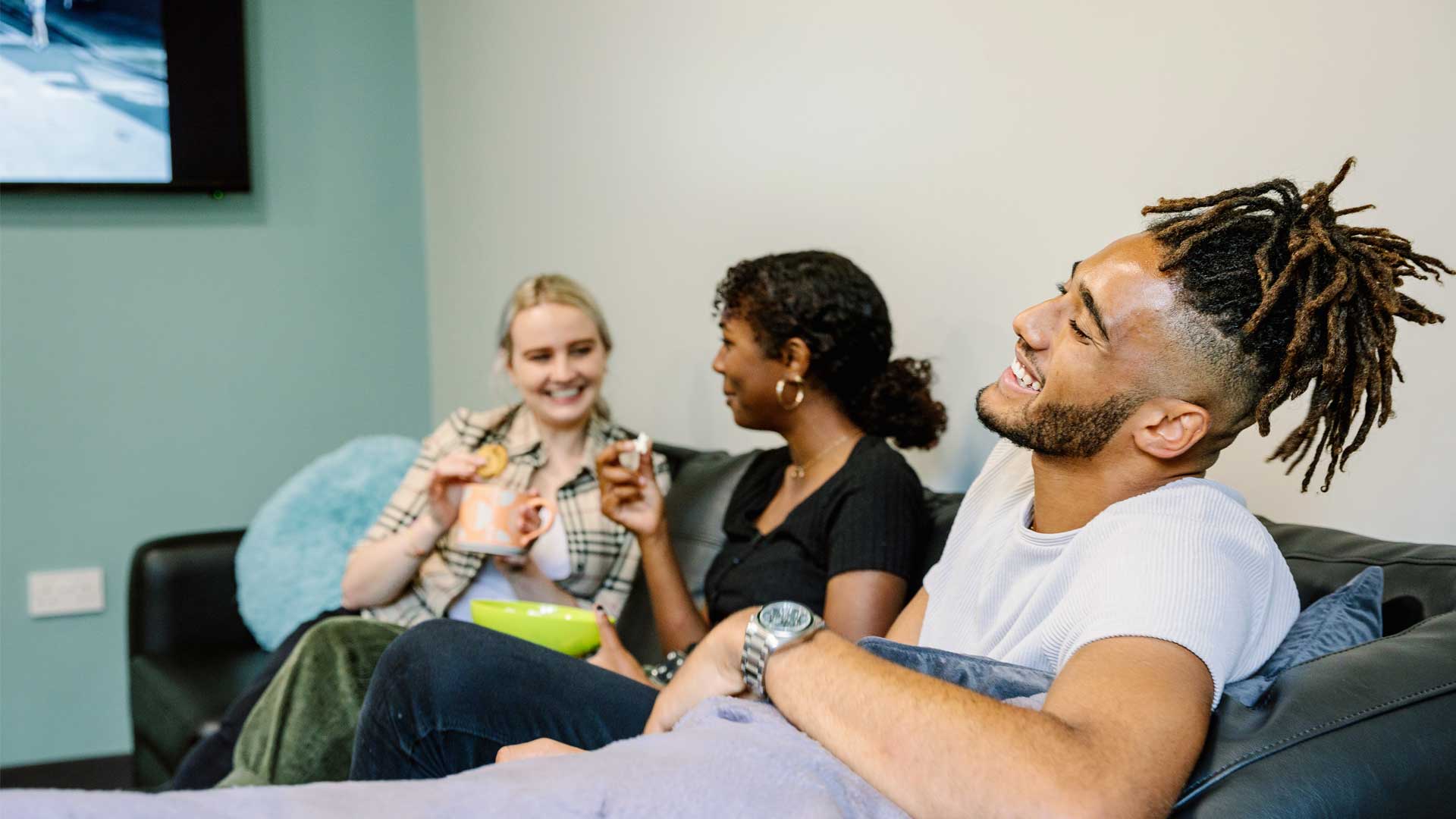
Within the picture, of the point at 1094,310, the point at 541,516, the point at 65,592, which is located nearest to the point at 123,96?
the point at 65,592

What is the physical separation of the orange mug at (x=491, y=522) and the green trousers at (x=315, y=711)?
0.63ft

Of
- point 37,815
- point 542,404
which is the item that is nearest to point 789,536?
point 542,404

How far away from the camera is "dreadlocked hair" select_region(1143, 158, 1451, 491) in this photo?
3.36 feet

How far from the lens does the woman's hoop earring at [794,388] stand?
1811mm

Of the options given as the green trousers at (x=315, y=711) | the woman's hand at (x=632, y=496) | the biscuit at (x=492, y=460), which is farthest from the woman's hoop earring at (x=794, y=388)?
the green trousers at (x=315, y=711)

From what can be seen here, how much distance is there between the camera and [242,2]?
3201 millimetres

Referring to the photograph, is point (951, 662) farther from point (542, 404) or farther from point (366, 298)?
point (366, 298)

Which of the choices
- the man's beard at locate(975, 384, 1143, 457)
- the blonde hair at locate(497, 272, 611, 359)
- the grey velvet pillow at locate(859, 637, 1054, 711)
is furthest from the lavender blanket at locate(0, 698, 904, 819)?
the blonde hair at locate(497, 272, 611, 359)

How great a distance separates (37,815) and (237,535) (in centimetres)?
192

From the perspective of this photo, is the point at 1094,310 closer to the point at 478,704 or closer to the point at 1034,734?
the point at 1034,734

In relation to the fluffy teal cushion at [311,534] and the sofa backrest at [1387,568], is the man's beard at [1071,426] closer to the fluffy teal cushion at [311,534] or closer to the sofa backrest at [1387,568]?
the sofa backrest at [1387,568]

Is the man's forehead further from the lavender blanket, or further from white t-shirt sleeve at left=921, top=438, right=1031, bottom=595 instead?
the lavender blanket

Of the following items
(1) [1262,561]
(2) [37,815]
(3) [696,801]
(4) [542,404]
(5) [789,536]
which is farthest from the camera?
(4) [542,404]

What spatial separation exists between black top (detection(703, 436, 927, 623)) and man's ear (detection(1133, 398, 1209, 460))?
554mm
